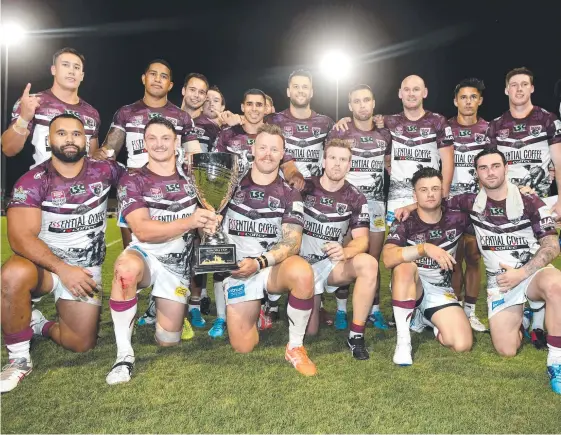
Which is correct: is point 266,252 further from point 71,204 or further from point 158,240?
point 71,204

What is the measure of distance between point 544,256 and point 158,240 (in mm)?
2644

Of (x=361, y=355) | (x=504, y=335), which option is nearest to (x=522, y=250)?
(x=504, y=335)

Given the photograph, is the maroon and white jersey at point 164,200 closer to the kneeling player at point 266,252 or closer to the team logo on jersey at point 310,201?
the kneeling player at point 266,252

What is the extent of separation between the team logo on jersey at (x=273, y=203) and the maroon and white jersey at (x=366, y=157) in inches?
45.9

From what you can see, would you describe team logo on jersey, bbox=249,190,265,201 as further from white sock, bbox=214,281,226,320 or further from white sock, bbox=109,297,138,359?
white sock, bbox=109,297,138,359

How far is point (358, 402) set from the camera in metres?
2.77

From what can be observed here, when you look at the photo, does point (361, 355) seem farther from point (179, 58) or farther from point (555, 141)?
point (179, 58)

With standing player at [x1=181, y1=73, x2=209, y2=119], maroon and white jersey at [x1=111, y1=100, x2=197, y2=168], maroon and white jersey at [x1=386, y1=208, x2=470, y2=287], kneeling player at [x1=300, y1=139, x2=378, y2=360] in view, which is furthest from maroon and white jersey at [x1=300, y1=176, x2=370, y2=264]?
standing player at [x1=181, y1=73, x2=209, y2=119]

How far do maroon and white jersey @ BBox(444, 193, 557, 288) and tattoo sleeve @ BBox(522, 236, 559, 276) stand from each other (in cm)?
12

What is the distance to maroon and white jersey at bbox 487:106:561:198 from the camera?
4.39 meters

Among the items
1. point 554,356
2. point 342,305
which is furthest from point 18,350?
point 554,356

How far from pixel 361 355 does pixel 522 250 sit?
1428 mm

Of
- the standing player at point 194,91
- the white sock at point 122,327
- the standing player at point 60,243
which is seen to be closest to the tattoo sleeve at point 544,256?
the white sock at point 122,327

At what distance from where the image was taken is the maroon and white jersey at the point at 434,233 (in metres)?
3.92
